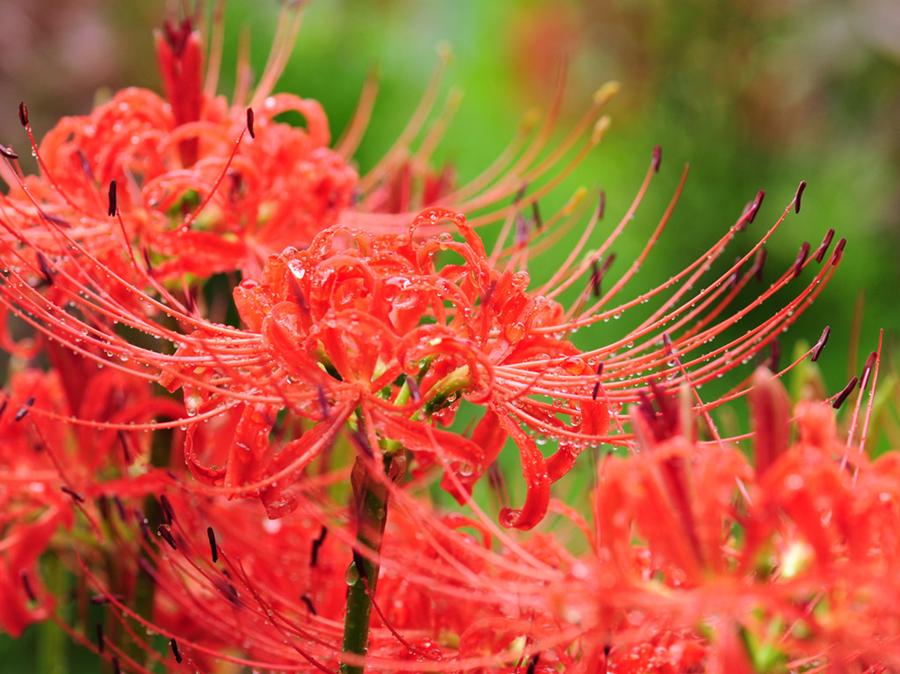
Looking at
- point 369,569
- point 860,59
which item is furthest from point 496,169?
point 860,59

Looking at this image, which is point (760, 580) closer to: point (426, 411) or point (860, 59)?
point (426, 411)

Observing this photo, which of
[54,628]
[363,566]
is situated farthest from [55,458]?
[363,566]

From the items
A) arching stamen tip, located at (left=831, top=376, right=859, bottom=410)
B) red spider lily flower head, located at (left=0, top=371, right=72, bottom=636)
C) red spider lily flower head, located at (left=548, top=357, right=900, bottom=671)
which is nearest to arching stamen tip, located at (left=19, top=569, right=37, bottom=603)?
red spider lily flower head, located at (left=0, top=371, right=72, bottom=636)

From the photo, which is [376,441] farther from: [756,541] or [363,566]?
[756,541]

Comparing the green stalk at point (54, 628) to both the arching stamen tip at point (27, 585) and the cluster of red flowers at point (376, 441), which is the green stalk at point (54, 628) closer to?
the cluster of red flowers at point (376, 441)

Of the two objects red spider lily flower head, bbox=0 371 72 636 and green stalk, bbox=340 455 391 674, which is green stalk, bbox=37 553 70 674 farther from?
green stalk, bbox=340 455 391 674

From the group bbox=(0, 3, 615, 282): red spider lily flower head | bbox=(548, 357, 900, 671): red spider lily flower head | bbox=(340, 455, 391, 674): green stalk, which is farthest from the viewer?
bbox=(0, 3, 615, 282): red spider lily flower head

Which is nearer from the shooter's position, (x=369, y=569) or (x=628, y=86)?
(x=369, y=569)
